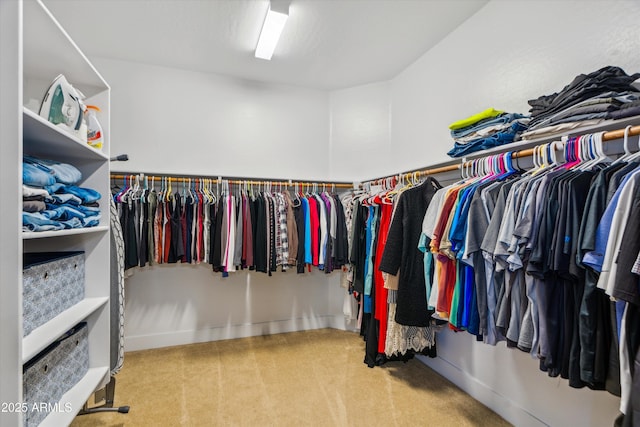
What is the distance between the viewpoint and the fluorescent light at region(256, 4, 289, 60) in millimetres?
2035

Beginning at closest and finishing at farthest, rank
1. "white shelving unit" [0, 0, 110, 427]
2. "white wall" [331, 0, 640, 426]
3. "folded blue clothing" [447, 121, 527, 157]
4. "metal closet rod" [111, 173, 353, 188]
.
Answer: "white shelving unit" [0, 0, 110, 427]
"white wall" [331, 0, 640, 426]
"folded blue clothing" [447, 121, 527, 157]
"metal closet rod" [111, 173, 353, 188]

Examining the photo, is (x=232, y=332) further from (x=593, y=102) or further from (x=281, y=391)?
(x=593, y=102)

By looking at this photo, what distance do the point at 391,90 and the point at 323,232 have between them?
171cm

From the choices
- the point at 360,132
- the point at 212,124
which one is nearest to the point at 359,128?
the point at 360,132

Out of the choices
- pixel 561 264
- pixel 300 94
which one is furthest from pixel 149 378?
pixel 300 94

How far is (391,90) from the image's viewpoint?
3.20m

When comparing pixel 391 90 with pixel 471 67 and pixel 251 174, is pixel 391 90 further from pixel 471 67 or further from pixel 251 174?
pixel 251 174

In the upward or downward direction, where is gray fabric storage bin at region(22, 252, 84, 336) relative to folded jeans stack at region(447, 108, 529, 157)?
downward

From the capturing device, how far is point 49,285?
123 cm

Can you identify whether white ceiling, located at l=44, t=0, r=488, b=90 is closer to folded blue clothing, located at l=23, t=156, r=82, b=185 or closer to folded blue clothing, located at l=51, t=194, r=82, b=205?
folded blue clothing, located at l=23, t=156, r=82, b=185

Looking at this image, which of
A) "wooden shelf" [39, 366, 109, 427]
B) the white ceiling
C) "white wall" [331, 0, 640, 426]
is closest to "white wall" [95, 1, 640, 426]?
"white wall" [331, 0, 640, 426]

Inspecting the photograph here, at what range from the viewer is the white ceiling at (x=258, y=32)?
206 centimetres

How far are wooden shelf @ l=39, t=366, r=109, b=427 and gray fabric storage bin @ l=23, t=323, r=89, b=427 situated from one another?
1 centimetres

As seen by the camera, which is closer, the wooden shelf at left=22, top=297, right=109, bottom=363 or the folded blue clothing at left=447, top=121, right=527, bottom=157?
the wooden shelf at left=22, top=297, right=109, bottom=363
